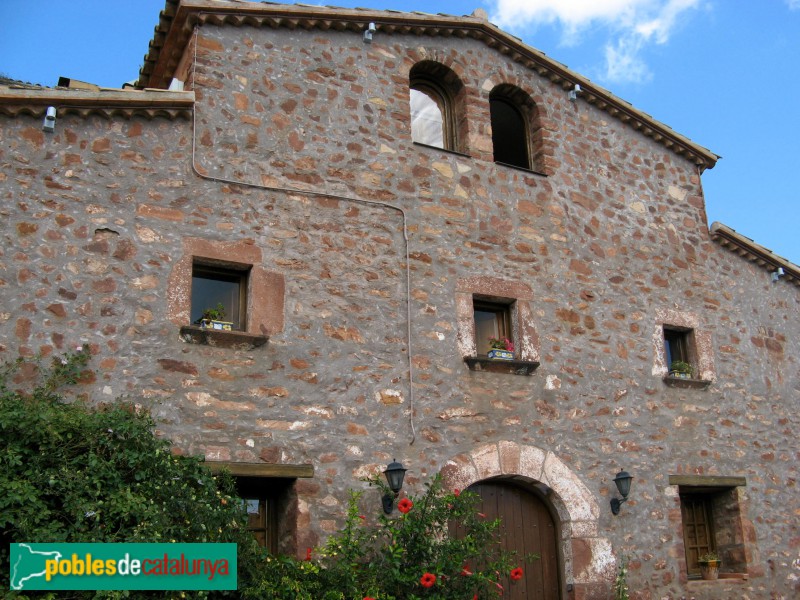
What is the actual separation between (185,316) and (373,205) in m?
2.39

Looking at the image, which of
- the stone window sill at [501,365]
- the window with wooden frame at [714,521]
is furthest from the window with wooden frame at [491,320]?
the window with wooden frame at [714,521]

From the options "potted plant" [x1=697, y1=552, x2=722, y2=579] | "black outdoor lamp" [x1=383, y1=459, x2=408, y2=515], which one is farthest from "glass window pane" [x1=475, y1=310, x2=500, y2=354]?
"potted plant" [x1=697, y1=552, x2=722, y2=579]

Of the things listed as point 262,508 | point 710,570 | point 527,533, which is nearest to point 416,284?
point 262,508

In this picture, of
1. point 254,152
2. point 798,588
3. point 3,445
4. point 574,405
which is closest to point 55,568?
point 3,445

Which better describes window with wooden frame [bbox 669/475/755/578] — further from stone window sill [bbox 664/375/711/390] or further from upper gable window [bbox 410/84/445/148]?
upper gable window [bbox 410/84/445/148]

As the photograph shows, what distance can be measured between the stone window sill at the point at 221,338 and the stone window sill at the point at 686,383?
4932mm

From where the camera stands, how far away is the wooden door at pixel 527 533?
9.00m

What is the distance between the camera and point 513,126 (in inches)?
434

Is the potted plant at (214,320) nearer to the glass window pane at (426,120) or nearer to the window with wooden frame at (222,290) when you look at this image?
the window with wooden frame at (222,290)

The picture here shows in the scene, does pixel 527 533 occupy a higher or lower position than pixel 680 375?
lower

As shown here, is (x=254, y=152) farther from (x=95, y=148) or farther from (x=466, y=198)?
(x=466, y=198)

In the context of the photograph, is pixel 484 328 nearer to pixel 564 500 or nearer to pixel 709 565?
pixel 564 500

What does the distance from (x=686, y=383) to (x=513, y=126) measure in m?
3.75

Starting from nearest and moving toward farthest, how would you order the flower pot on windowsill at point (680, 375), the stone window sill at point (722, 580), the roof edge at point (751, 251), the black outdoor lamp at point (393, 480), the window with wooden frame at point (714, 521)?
1. the black outdoor lamp at point (393, 480)
2. the stone window sill at point (722, 580)
3. the window with wooden frame at point (714, 521)
4. the flower pot on windowsill at point (680, 375)
5. the roof edge at point (751, 251)
